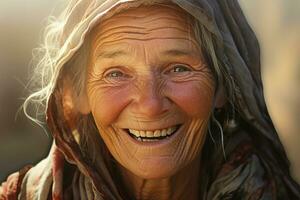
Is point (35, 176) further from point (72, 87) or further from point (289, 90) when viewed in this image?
point (289, 90)

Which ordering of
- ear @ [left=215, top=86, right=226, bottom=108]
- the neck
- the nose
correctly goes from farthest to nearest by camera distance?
the neck < ear @ [left=215, top=86, right=226, bottom=108] < the nose

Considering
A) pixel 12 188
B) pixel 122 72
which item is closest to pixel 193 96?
pixel 122 72

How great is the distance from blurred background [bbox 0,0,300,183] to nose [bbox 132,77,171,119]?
294cm

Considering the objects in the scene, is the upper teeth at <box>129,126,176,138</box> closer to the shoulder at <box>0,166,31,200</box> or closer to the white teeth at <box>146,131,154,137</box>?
the white teeth at <box>146,131,154,137</box>

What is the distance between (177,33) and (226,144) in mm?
487

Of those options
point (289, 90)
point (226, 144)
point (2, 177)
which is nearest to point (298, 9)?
point (289, 90)

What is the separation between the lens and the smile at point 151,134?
2.19 m

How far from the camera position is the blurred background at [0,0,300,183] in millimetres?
5109

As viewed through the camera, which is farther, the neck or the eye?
the neck

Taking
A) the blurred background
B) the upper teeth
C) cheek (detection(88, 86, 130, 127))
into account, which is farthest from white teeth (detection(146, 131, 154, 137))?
the blurred background

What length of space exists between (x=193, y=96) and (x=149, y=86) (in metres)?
0.15

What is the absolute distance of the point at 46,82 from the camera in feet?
7.91

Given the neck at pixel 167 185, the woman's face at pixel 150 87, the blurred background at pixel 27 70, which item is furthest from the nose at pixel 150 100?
the blurred background at pixel 27 70

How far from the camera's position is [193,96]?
7.13 ft
